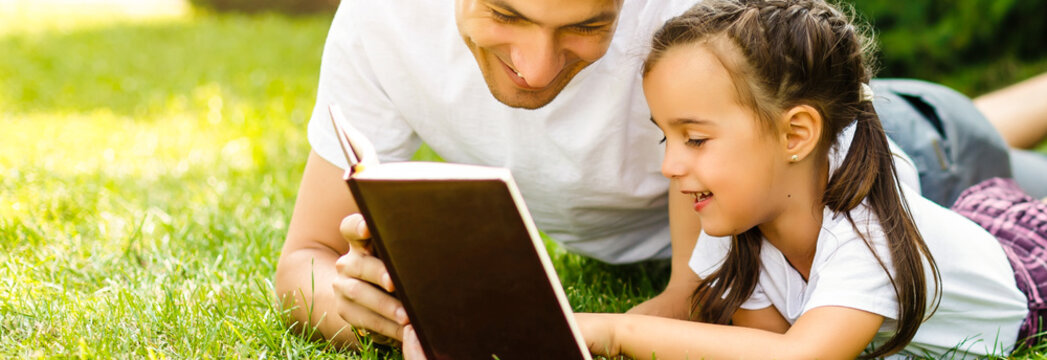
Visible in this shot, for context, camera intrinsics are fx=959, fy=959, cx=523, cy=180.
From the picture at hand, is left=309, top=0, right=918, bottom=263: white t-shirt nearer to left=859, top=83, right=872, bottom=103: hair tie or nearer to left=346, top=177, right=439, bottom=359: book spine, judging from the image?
left=859, top=83, right=872, bottom=103: hair tie

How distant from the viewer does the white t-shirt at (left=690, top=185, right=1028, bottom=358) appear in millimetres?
1952

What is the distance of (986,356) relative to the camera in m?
2.15

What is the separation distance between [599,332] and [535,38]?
0.62 m

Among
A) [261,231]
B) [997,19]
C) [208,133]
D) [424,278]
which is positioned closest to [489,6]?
[424,278]

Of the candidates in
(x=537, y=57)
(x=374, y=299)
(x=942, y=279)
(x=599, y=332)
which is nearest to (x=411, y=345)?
(x=374, y=299)

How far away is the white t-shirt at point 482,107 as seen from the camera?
2.27 metres

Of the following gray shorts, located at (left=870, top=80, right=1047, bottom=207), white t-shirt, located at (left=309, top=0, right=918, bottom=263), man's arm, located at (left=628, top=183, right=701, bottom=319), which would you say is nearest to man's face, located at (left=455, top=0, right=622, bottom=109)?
white t-shirt, located at (left=309, top=0, right=918, bottom=263)

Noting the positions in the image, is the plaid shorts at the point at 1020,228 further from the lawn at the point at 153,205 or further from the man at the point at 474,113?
the lawn at the point at 153,205

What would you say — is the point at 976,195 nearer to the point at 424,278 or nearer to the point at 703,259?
A: the point at 703,259

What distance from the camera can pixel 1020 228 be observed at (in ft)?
8.12

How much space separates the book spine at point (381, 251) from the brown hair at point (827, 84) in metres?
0.68

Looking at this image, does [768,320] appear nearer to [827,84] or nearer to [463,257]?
[827,84]

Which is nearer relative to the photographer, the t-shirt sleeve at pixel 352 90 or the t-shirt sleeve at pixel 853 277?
the t-shirt sleeve at pixel 853 277

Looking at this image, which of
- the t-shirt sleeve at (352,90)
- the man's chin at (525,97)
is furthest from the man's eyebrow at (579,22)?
the t-shirt sleeve at (352,90)
